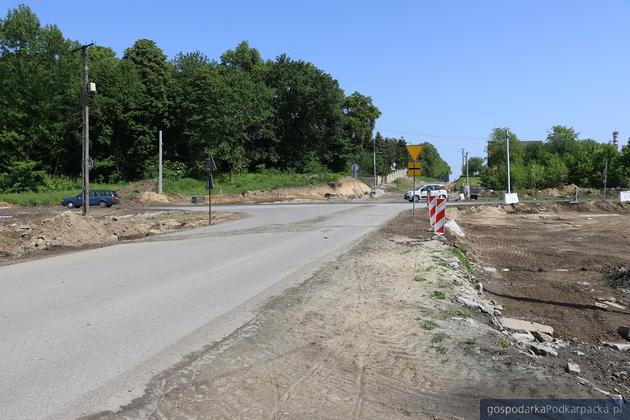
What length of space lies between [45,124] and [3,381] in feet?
234

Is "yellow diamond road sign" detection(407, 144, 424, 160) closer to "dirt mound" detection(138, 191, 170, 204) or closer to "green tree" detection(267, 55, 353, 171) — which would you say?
"dirt mound" detection(138, 191, 170, 204)

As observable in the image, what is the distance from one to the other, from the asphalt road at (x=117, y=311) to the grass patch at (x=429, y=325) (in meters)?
2.49

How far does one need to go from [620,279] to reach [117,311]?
38.8 feet

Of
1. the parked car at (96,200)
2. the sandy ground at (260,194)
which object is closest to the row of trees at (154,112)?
the sandy ground at (260,194)

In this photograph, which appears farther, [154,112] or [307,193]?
[154,112]

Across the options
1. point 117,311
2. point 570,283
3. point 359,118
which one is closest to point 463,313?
point 117,311

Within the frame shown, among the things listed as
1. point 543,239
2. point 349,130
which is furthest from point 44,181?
point 543,239

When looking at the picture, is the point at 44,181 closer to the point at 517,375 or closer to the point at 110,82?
the point at 110,82

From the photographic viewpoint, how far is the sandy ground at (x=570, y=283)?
678cm

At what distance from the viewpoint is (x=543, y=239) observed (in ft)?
75.6

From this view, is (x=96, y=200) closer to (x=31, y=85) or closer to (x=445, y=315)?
(x=31, y=85)

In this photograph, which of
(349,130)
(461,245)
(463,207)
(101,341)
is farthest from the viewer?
(349,130)

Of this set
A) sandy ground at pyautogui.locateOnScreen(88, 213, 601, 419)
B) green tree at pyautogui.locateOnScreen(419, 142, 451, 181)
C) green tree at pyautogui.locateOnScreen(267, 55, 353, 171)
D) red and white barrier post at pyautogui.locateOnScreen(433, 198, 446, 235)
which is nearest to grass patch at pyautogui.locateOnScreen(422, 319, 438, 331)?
sandy ground at pyautogui.locateOnScreen(88, 213, 601, 419)

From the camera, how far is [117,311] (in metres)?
7.81
